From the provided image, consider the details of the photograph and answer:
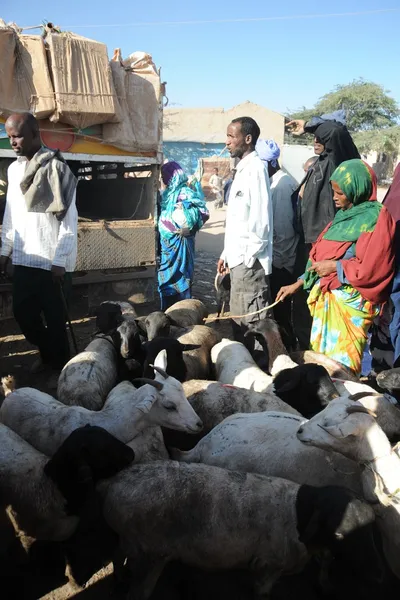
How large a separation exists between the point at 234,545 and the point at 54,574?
1235 mm

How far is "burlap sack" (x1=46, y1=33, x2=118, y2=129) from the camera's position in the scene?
6.65 metres

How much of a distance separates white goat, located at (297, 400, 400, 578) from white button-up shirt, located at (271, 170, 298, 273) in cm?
321

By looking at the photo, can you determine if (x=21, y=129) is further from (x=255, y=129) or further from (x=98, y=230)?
(x=98, y=230)

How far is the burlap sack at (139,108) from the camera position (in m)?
7.38

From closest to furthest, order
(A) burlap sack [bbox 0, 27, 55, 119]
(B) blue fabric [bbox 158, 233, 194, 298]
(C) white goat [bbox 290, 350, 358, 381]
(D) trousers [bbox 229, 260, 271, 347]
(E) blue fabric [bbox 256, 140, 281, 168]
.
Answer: (C) white goat [bbox 290, 350, 358, 381], (D) trousers [bbox 229, 260, 271, 347], (E) blue fabric [bbox 256, 140, 281, 168], (A) burlap sack [bbox 0, 27, 55, 119], (B) blue fabric [bbox 158, 233, 194, 298]

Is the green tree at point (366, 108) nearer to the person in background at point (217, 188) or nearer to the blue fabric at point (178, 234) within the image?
the person in background at point (217, 188)

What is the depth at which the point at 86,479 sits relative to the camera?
264 centimetres

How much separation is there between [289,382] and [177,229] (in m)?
4.55

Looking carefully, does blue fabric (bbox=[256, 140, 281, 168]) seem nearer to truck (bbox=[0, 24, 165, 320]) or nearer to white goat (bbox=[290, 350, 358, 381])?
truck (bbox=[0, 24, 165, 320])

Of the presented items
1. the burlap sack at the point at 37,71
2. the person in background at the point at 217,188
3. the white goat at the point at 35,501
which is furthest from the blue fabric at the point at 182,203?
the person in background at the point at 217,188

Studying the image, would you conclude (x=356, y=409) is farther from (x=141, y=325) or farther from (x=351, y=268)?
(x=141, y=325)

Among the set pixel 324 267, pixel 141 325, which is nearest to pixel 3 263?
pixel 141 325

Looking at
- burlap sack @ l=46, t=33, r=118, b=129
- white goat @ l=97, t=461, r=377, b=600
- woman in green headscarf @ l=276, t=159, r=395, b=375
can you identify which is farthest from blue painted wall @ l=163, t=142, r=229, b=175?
white goat @ l=97, t=461, r=377, b=600

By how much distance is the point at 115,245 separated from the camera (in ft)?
25.7
